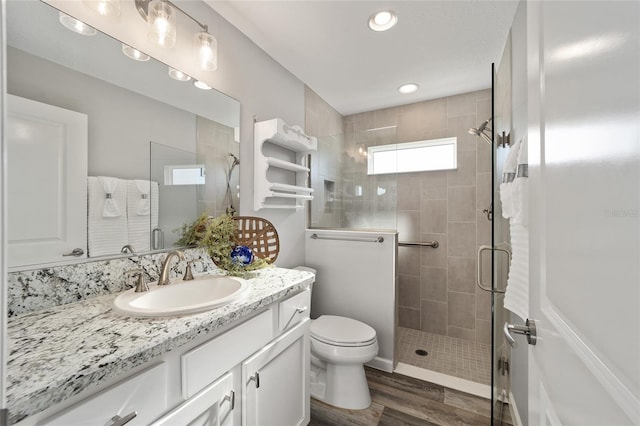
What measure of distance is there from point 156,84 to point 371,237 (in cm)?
172

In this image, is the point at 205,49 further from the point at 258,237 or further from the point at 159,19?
the point at 258,237

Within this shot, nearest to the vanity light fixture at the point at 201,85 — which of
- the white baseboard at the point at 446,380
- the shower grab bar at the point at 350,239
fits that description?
the shower grab bar at the point at 350,239

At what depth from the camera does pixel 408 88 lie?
8.11 feet

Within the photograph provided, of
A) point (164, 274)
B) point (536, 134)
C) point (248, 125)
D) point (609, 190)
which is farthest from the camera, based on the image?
point (248, 125)

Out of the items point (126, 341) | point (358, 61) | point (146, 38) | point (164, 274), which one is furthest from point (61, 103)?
point (358, 61)

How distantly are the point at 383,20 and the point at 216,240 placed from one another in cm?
165

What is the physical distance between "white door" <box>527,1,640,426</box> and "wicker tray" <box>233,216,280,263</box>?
138 centimetres

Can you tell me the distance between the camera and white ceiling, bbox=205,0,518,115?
1526 millimetres

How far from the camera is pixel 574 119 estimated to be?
46 cm

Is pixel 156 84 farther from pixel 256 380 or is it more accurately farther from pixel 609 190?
pixel 609 190

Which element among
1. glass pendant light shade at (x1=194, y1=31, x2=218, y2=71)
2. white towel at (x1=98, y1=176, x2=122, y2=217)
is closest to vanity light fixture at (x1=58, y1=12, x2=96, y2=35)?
glass pendant light shade at (x1=194, y1=31, x2=218, y2=71)

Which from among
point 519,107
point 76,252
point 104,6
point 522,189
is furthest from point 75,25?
point 519,107

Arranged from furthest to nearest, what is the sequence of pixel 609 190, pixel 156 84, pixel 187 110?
pixel 187 110 → pixel 156 84 → pixel 609 190

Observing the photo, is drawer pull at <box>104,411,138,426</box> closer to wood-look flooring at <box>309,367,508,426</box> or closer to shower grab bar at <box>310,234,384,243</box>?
wood-look flooring at <box>309,367,508,426</box>
